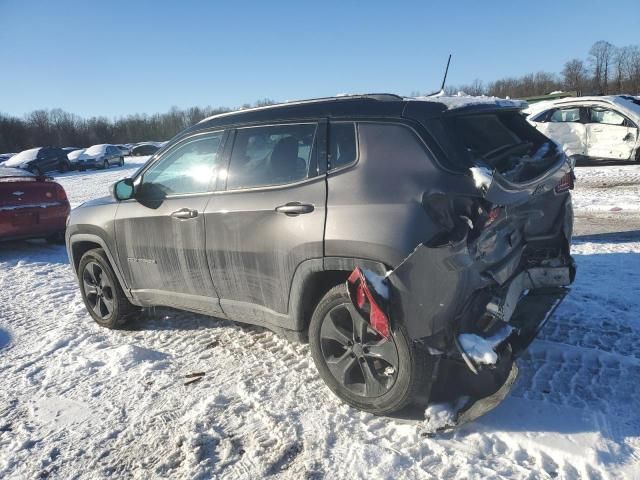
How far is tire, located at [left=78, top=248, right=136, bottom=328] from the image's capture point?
4.74 metres

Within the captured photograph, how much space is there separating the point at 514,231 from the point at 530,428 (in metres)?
1.17

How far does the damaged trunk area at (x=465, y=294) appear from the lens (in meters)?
2.65

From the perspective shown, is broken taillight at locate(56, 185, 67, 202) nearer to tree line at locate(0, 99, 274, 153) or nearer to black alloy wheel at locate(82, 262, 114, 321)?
black alloy wheel at locate(82, 262, 114, 321)

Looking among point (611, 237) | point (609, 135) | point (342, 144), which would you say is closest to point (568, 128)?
point (609, 135)

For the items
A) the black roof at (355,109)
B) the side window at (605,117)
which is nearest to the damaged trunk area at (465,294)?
the black roof at (355,109)

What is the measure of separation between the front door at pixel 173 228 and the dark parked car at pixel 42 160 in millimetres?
28876

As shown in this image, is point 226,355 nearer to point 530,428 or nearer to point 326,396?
point 326,396

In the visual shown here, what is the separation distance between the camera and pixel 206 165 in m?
3.94

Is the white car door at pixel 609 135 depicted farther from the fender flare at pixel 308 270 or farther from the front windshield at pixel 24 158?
the front windshield at pixel 24 158

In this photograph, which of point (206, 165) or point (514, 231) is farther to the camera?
point (206, 165)

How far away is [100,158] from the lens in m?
34.4

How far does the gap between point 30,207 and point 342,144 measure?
6.96m

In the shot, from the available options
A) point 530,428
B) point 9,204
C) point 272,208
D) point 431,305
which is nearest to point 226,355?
point 272,208

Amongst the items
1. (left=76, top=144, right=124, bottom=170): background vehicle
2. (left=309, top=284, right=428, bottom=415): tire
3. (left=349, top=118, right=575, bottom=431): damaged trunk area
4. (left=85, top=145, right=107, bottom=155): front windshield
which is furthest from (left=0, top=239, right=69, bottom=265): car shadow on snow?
(left=85, top=145, right=107, bottom=155): front windshield
